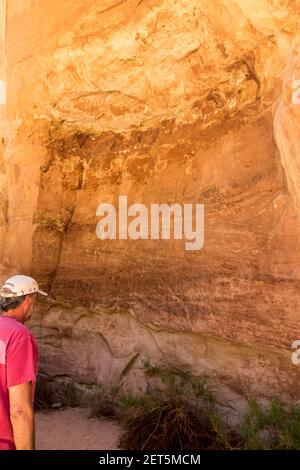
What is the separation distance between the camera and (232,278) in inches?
150

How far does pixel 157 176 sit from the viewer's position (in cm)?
448

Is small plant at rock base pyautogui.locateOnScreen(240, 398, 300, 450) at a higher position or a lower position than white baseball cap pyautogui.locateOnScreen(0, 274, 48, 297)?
lower

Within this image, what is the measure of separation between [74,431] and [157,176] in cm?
217

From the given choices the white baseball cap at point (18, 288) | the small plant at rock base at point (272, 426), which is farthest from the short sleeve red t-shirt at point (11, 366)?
the small plant at rock base at point (272, 426)

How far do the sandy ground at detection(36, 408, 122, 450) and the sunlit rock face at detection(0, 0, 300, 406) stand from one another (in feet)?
1.15

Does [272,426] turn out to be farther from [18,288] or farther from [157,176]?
[157,176]

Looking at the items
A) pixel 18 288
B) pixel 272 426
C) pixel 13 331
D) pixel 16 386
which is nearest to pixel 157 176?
pixel 272 426

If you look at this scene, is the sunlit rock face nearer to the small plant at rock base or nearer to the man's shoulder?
the small plant at rock base

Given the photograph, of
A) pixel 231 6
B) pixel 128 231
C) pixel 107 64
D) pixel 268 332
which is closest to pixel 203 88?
pixel 231 6

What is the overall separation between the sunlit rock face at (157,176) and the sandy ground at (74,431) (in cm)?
35

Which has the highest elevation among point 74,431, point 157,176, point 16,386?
point 157,176

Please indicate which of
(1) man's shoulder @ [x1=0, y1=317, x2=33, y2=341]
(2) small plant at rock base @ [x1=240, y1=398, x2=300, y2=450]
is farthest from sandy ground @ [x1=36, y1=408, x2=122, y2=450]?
(1) man's shoulder @ [x1=0, y1=317, x2=33, y2=341]

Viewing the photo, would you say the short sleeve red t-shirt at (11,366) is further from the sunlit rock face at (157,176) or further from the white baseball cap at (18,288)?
the sunlit rock face at (157,176)

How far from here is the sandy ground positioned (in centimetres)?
406
